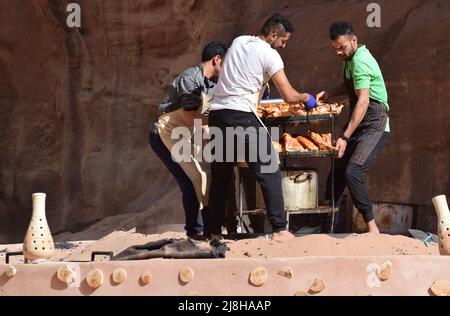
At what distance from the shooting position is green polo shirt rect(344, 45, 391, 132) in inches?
265

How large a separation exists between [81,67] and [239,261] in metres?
7.62

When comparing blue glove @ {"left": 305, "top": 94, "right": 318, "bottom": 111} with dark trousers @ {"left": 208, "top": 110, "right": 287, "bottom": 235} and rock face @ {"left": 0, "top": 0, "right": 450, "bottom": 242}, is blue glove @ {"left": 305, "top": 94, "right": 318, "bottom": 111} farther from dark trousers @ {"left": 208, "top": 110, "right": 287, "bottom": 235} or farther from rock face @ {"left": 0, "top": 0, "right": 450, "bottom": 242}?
rock face @ {"left": 0, "top": 0, "right": 450, "bottom": 242}

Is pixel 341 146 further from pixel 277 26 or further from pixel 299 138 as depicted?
pixel 277 26

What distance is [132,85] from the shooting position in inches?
481

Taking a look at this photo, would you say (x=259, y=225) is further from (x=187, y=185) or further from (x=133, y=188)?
(x=133, y=188)

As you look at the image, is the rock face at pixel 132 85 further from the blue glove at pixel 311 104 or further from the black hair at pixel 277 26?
the black hair at pixel 277 26

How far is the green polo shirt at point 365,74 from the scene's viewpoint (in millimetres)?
6723

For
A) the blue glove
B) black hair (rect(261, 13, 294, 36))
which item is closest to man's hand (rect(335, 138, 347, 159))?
the blue glove

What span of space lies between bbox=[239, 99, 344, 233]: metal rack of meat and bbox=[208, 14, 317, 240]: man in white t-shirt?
19.6 inches

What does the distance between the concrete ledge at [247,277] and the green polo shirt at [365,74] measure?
1763 mm

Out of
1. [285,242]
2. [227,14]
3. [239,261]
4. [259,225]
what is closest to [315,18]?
Answer: [227,14]

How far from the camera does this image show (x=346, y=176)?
6746 mm

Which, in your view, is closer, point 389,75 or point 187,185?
point 187,185

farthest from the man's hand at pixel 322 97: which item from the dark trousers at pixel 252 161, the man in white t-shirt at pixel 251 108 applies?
the dark trousers at pixel 252 161
